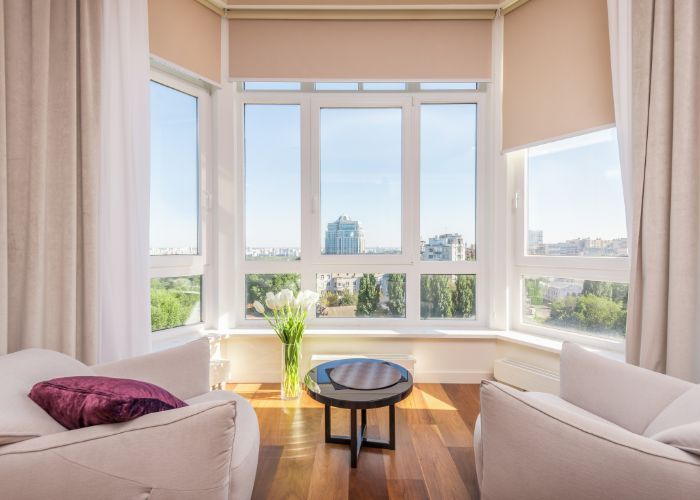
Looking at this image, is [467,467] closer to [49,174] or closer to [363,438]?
[363,438]

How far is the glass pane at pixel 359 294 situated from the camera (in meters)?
2.99

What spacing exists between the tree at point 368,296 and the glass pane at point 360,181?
9.4 inches

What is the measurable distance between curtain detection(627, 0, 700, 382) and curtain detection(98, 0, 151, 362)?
2710mm

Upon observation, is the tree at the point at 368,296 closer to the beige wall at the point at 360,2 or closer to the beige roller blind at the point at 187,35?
the beige roller blind at the point at 187,35

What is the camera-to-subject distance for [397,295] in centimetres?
299

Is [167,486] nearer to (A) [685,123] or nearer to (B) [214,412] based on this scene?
(B) [214,412]

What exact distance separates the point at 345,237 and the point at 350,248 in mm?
101

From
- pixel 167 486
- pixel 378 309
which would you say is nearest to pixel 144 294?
pixel 167 486

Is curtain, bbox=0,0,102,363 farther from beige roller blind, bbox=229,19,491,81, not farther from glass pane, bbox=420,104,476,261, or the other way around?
glass pane, bbox=420,104,476,261

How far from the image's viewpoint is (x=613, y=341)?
7.68 feet

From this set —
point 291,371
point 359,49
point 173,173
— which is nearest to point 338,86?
point 359,49

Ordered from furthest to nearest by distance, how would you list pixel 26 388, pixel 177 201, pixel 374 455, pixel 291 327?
1. pixel 177 201
2. pixel 291 327
3. pixel 374 455
4. pixel 26 388

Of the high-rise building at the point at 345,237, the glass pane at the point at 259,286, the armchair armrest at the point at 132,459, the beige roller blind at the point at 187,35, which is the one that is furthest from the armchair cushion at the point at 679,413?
the beige roller blind at the point at 187,35

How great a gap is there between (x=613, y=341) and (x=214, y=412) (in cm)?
251
